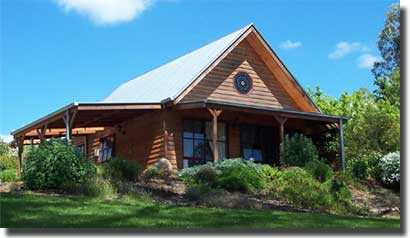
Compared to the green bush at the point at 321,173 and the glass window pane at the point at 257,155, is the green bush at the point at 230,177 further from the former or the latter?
the glass window pane at the point at 257,155

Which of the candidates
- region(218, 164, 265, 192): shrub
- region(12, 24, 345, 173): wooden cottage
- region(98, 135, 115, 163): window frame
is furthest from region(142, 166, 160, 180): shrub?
region(98, 135, 115, 163): window frame

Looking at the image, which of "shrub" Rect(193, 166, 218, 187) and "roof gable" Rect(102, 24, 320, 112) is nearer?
"shrub" Rect(193, 166, 218, 187)

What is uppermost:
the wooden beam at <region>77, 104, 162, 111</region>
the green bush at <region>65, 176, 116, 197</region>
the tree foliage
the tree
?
the tree

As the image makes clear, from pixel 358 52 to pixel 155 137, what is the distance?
6.71 metres

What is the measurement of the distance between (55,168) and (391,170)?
9.41 metres

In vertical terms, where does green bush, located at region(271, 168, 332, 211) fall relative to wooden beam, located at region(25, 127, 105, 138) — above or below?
below

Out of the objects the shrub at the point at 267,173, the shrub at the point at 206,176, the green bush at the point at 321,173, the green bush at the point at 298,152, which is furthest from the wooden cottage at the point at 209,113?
the green bush at the point at 321,173

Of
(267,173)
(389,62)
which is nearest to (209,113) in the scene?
Answer: (267,173)

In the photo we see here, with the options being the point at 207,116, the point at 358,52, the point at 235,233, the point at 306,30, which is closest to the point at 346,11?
the point at 306,30

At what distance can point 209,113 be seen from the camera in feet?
60.4

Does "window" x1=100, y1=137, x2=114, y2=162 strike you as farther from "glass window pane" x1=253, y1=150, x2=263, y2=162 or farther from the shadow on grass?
the shadow on grass

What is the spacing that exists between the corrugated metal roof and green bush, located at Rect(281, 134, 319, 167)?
339 cm

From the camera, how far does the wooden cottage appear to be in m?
17.6

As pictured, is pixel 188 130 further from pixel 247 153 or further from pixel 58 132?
pixel 58 132
